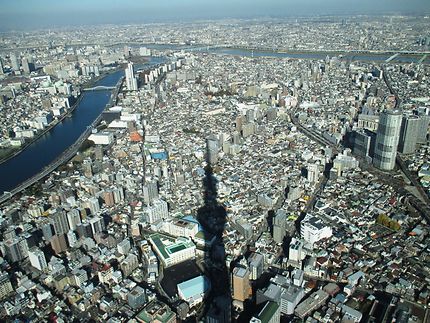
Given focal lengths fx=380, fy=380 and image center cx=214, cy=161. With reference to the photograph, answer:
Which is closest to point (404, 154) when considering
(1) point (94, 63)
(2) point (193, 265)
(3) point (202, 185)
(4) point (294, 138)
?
(4) point (294, 138)

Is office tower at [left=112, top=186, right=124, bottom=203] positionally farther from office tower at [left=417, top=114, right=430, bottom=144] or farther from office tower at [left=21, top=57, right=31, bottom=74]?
office tower at [left=21, top=57, right=31, bottom=74]

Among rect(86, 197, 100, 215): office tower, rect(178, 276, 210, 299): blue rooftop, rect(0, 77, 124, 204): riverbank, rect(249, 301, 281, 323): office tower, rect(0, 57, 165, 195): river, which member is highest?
rect(249, 301, 281, 323): office tower

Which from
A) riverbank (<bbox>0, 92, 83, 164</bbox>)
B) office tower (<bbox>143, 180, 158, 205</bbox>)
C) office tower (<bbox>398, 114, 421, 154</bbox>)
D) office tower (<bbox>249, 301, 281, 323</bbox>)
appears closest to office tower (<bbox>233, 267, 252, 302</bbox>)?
office tower (<bbox>249, 301, 281, 323</bbox>)

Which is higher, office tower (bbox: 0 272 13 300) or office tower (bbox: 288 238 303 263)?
office tower (bbox: 288 238 303 263)

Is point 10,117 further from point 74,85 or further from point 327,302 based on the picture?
point 327,302

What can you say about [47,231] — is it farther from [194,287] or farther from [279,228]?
[279,228]

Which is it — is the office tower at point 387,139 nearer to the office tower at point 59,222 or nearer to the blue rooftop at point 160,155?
the blue rooftop at point 160,155

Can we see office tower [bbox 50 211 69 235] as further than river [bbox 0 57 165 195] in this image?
No

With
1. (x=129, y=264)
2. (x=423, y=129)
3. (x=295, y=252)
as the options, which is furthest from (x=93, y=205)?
(x=423, y=129)

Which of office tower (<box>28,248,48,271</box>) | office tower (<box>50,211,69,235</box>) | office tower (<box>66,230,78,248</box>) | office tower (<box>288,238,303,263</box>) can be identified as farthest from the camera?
office tower (<box>50,211,69,235</box>)
